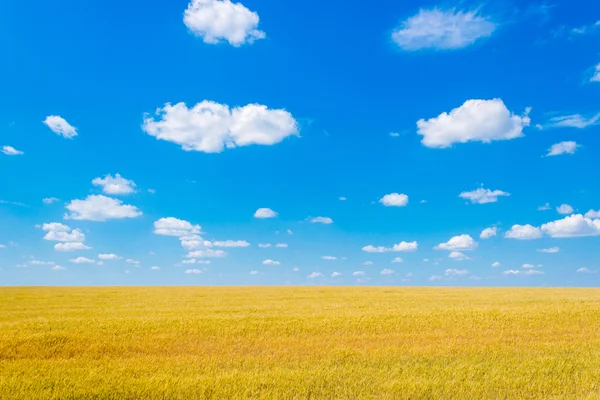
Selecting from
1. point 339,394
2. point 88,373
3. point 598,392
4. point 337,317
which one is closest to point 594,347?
point 598,392

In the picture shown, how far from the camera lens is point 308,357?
51.9 feet

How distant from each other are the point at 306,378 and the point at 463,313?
14.8 meters

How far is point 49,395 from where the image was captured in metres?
11.6

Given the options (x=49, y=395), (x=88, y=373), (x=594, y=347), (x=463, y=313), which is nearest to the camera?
(x=49, y=395)

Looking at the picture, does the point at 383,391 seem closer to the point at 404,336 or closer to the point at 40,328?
the point at 404,336

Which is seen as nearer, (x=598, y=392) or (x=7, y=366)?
(x=598, y=392)

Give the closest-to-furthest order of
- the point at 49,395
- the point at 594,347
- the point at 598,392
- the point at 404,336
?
the point at 49,395 → the point at 598,392 → the point at 594,347 → the point at 404,336

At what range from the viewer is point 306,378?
13070mm

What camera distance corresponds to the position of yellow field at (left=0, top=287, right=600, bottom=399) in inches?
484

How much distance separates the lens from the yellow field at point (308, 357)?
1228 cm

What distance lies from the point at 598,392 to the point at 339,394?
691cm

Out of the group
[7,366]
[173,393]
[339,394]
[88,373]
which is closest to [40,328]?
[7,366]

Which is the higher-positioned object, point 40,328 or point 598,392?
point 40,328

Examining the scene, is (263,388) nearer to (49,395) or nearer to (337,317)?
(49,395)
